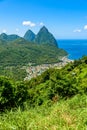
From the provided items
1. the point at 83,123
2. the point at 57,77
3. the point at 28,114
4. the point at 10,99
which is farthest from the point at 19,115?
the point at 57,77

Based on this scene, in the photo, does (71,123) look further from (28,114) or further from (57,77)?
(57,77)

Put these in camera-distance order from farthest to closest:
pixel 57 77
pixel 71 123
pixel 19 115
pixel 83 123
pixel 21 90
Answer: pixel 57 77 → pixel 21 90 → pixel 19 115 → pixel 71 123 → pixel 83 123

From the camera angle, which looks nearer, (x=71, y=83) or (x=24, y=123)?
(x=24, y=123)

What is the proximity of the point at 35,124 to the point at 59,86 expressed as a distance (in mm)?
19896

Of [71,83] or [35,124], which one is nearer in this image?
[35,124]

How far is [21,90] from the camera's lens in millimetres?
24703

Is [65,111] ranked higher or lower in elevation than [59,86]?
higher

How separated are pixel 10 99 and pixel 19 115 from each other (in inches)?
658

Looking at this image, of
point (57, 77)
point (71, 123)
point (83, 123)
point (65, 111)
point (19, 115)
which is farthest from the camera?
point (57, 77)

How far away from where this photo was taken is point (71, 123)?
5.36 m

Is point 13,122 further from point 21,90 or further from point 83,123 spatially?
point 21,90

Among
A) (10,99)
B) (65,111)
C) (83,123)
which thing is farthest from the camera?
(10,99)

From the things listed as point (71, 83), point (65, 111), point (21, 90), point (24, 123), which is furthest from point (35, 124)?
point (71, 83)

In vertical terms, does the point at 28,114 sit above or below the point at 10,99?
above
